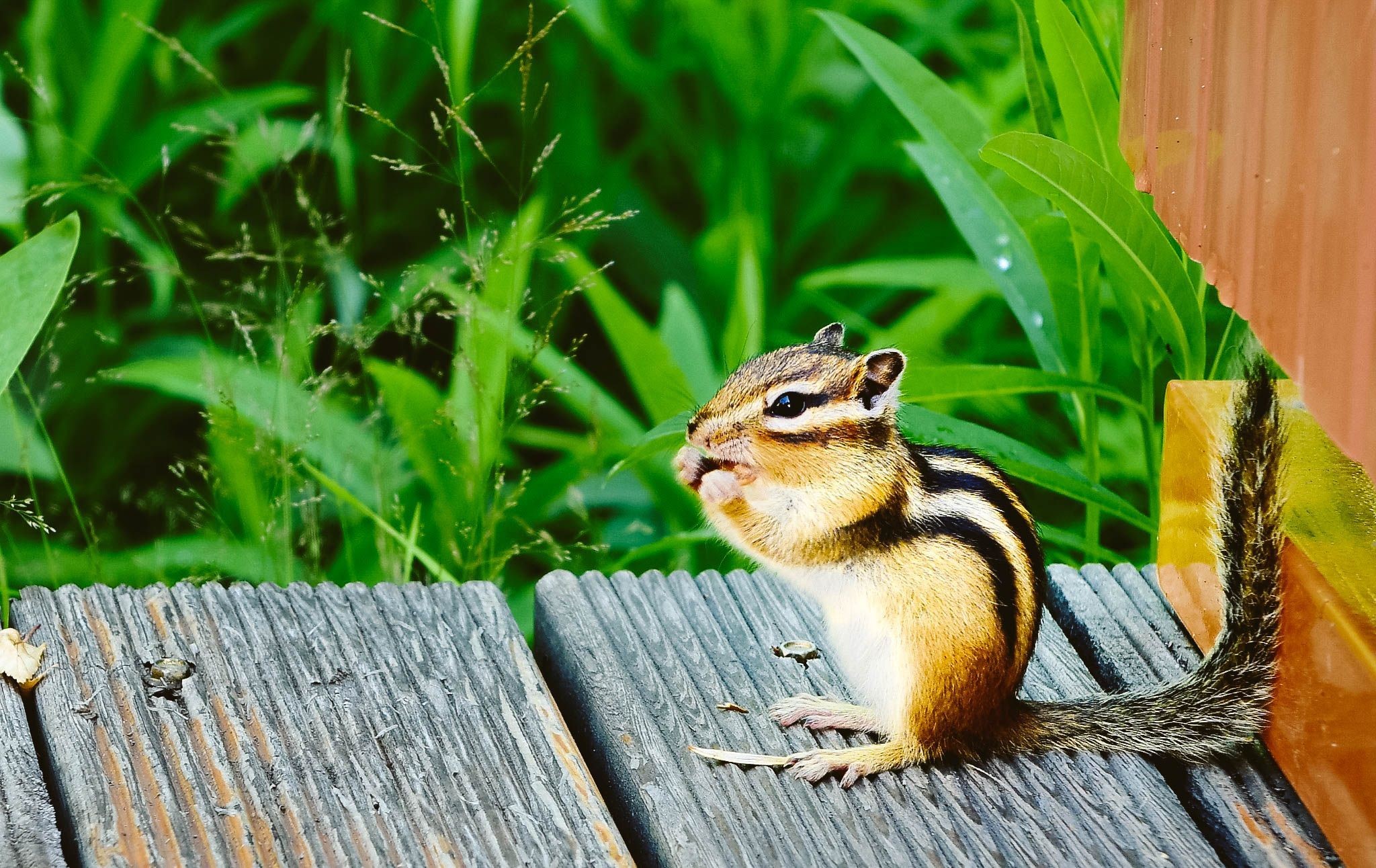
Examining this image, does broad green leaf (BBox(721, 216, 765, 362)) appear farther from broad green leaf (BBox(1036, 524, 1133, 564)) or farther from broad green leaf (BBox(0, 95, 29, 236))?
broad green leaf (BBox(0, 95, 29, 236))

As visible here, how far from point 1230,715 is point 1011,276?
1.05m

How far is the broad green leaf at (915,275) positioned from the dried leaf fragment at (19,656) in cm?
156

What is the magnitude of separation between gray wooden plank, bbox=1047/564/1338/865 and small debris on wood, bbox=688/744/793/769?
1.28 ft

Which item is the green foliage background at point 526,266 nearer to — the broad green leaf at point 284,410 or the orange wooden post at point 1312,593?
the broad green leaf at point 284,410

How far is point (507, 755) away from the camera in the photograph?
4.61 feet

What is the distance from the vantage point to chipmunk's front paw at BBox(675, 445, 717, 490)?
164 centimetres

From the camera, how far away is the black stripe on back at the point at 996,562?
1.42 meters

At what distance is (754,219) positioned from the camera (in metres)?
3.08

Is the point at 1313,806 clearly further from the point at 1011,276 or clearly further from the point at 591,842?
the point at 1011,276

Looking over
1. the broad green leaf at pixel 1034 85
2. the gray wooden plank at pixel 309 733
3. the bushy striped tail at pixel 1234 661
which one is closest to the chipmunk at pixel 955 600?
the bushy striped tail at pixel 1234 661

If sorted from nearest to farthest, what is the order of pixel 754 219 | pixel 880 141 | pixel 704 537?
pixel 704 537 < pixel 754 219 < pixel 880 141

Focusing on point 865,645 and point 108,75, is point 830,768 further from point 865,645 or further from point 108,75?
point 108,75

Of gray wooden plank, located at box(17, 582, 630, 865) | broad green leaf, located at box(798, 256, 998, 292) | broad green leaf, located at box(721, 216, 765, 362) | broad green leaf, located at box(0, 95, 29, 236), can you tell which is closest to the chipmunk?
gray wooden plank, located at box(17, 582, 630, 865)

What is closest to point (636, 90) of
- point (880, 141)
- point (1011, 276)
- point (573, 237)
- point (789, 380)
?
point (573, 237)
